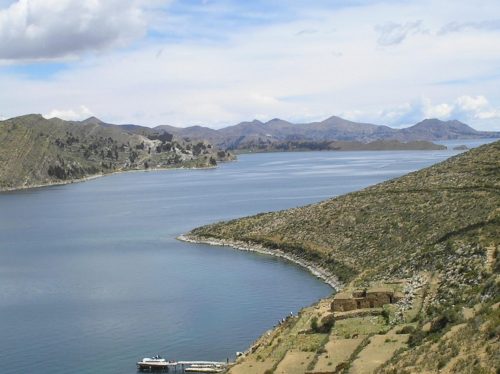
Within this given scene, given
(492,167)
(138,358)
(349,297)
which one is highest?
(492,167)

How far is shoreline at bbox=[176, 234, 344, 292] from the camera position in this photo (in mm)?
73569

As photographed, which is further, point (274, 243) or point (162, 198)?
point (162, 198)

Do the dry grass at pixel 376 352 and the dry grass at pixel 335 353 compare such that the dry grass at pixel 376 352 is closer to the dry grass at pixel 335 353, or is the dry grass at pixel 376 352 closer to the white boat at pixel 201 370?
the dry grass at pixel 335 353

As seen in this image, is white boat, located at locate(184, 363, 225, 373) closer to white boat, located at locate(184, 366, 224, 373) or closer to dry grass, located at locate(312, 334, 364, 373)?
white boat, located at locate(184, 366, 224, 373)

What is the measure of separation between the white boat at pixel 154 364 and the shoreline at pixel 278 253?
2512cm

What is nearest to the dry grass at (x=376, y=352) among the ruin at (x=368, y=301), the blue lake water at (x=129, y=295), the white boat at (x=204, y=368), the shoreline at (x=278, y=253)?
the ruin at (x=368, y=301)

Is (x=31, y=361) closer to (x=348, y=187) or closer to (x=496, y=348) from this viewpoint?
(x=496, y=348)

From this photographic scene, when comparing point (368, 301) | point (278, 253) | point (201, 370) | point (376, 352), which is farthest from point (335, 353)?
point (278, 253)

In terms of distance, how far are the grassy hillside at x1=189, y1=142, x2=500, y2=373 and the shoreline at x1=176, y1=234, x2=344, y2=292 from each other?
2.96 ft

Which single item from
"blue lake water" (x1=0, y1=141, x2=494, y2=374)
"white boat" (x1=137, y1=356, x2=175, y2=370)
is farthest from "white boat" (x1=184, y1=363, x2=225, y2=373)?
"blue lake water" (x1=0, y1=141, x2=494, y2=374)

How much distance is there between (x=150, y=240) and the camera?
360 feet

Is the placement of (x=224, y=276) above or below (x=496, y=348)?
below

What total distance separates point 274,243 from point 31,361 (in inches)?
1919

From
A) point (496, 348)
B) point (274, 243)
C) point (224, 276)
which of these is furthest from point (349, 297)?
point (274, 243)
